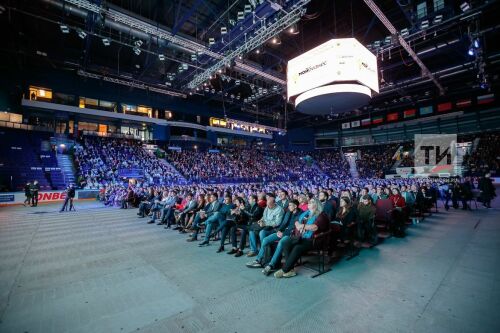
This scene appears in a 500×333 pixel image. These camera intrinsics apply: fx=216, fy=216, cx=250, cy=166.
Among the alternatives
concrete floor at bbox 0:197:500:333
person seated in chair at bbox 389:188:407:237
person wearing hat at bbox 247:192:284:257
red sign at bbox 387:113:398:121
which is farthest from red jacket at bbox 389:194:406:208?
red sign at bbox 387:113:398:121

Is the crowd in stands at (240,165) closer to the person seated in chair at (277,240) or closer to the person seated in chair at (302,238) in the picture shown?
the person seated in chair at (277,240)

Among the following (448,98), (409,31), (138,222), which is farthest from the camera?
(448,98)

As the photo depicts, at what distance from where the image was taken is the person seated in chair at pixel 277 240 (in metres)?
3.94

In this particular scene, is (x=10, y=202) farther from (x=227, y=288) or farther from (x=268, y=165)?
(x=268, y=165)

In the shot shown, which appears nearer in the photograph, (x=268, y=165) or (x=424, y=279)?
(x=424, y=279)

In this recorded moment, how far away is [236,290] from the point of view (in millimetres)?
3305

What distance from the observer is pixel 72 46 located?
16469 millimetres

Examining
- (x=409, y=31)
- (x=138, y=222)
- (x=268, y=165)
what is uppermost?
(x=409, y=31)

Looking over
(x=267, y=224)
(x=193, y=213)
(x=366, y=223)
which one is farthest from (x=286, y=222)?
(x=193, y=213)

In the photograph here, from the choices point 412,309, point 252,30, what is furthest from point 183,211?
point 252,30

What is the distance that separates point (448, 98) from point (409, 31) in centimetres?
2248

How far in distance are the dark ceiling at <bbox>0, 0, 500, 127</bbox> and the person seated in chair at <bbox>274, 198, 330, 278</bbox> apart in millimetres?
8817

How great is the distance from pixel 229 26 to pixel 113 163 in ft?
57.6

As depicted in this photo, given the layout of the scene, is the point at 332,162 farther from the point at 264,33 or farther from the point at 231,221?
the point at 231,221
